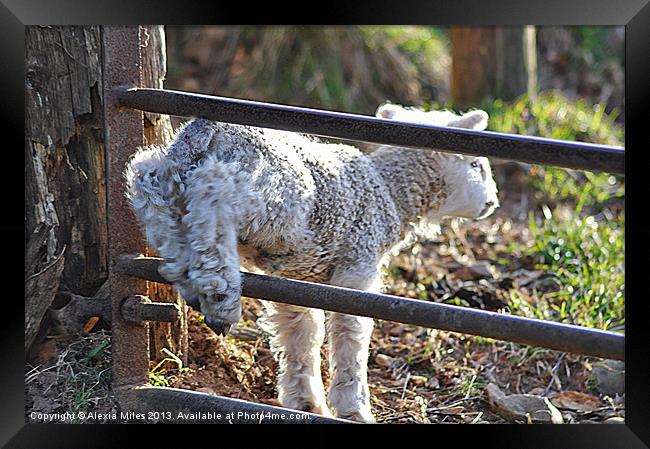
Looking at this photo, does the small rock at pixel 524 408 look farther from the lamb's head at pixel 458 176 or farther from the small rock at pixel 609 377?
the lamb's head at pixel 458 176

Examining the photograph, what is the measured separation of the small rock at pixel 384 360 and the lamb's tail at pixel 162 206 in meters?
1.69

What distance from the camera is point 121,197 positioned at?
10.8ft

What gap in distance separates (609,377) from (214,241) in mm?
2312

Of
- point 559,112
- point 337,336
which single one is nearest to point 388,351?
point 337,336

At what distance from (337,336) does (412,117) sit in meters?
1.18

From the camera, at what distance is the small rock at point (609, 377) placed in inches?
160

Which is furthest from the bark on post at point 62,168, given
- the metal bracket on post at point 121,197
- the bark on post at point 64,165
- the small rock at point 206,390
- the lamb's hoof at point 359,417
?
the lamb's hoof at point 359,417

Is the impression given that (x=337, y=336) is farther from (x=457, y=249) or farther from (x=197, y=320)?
(x=457, y=249)

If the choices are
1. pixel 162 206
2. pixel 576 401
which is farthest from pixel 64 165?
pixel 576 401

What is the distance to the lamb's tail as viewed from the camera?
2764 millimetres

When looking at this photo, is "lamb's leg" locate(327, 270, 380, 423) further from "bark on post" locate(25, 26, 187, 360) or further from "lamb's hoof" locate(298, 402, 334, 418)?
"bark on post" locate(25, 26, 187, 360)
